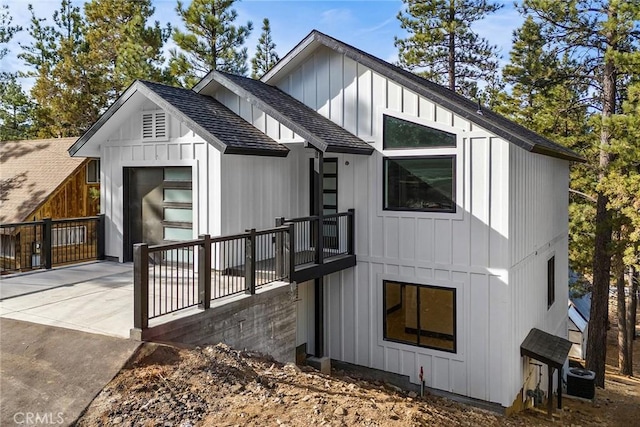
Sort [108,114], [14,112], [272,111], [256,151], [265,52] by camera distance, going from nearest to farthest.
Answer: [256,151]
[272,111]
[108,114]
[265,52]
[14,112]

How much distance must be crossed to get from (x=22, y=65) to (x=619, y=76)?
27022 mm

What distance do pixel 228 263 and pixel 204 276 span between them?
1141mm

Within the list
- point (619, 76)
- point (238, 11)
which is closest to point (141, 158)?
point (238, 11)

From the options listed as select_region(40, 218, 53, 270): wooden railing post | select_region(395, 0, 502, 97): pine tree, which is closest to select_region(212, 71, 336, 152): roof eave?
select_region(40, 218, 53, 270): wooden railing post

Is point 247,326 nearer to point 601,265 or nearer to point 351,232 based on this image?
point 351,232

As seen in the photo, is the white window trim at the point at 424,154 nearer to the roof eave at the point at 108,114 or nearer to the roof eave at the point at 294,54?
the roof eave at the point at 294,54

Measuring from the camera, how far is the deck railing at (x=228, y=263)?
6070 mm

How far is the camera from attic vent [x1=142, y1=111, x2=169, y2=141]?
10.4 m

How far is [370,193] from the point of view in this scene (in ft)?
33.7

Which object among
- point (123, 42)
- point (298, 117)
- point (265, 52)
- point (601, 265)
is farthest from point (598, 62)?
point (123, 42)

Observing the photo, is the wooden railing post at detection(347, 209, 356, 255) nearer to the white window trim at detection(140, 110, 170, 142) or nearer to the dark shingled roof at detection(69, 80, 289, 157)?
the dark shingled roof at detection(69, 80, 289, 157)

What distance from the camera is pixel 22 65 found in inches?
993

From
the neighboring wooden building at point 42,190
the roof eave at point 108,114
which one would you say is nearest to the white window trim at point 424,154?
the roof eave at point 108,114

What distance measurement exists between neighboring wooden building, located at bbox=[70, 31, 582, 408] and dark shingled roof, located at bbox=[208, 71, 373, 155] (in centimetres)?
4
